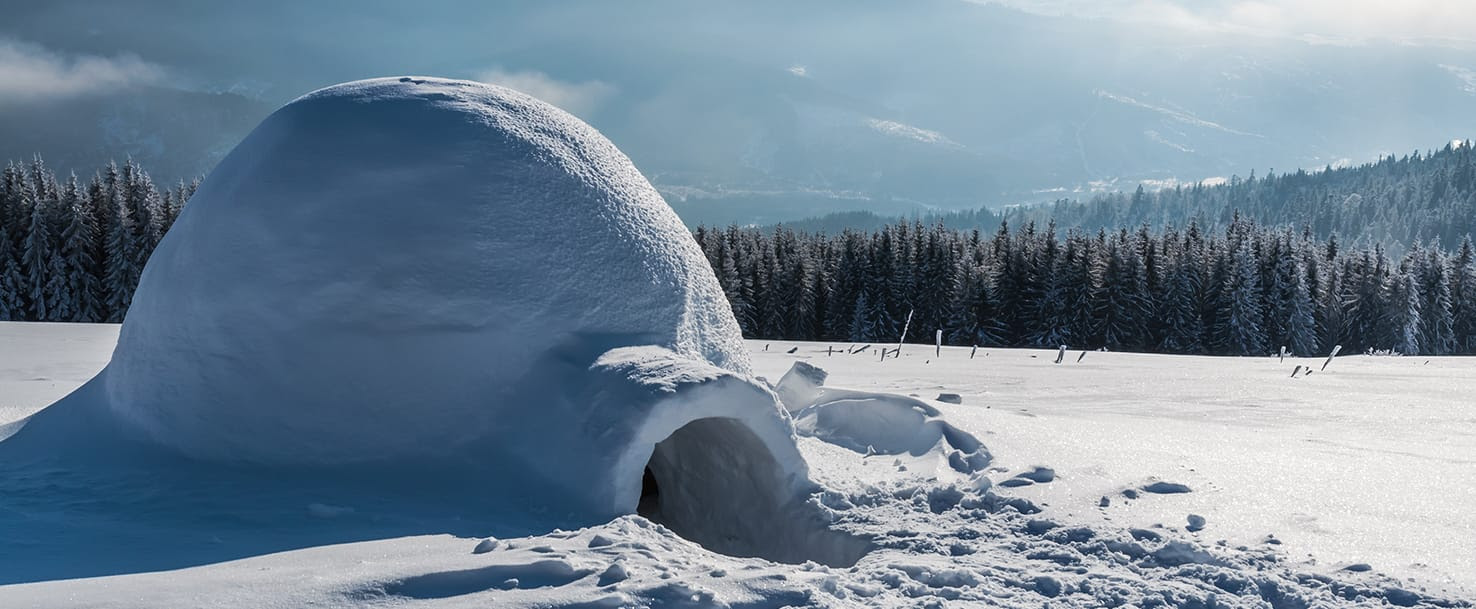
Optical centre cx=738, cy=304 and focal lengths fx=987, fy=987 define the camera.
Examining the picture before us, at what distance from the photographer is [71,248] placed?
43.8 m

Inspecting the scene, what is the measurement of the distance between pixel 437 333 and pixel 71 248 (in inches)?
→ 1837

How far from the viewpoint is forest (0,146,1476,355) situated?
44.3 m

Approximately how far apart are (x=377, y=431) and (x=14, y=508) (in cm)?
194

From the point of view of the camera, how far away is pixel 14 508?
5.52m

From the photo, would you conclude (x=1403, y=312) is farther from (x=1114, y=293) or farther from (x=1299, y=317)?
(x=1114, y=293)

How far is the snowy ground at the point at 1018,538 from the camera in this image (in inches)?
176

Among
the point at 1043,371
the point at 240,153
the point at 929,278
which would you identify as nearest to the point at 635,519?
the point at 240,153

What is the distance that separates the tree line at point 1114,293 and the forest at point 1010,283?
0.10 m

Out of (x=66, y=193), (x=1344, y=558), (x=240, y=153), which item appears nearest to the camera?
(x=1344, y=558)

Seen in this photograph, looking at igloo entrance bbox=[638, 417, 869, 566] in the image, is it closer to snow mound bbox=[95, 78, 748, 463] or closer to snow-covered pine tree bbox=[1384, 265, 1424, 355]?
snow mound bbox=[95, 78, 748, 463]

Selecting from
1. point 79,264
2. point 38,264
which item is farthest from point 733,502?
point 79,264

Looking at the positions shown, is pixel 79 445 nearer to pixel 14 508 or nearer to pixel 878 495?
pixel 14 508

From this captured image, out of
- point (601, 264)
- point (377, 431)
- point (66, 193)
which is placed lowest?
point (377, 431)

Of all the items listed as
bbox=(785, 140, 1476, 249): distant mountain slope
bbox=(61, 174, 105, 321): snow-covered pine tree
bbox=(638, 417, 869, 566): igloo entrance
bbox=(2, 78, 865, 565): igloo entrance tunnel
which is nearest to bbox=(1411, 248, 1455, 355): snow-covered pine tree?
bbox=(785, 140, 1476, 249): distant mountain slope
